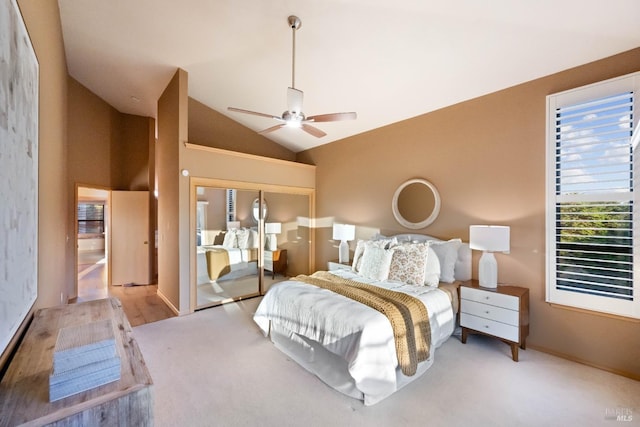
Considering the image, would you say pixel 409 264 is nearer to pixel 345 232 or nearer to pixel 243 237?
pixel 345 232

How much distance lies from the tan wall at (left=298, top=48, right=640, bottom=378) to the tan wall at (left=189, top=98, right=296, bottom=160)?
8.30 feet

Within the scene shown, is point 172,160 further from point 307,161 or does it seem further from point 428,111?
point 428,111

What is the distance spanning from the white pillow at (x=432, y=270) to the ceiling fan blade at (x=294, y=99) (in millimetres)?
2300

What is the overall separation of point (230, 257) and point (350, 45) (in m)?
3.60

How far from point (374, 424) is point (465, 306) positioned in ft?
5.80

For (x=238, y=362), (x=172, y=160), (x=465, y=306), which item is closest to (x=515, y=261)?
(x=465, y=306)

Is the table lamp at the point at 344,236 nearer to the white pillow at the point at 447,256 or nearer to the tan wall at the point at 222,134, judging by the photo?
the white pillow at the point at 447,256

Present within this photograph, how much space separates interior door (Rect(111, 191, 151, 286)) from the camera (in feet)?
18.2

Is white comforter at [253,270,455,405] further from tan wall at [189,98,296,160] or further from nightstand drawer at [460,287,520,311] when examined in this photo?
tan wall at [189,98,296,160]

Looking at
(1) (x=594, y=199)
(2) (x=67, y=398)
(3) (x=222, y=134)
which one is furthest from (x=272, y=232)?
(1) (x=594, y=199)

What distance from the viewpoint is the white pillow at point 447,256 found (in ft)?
11.1

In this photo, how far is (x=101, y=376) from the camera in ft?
3.37

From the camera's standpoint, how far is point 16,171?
121cm

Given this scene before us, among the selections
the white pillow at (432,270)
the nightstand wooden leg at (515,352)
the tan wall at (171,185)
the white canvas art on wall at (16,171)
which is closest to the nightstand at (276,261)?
the tan wall at (171,185)
